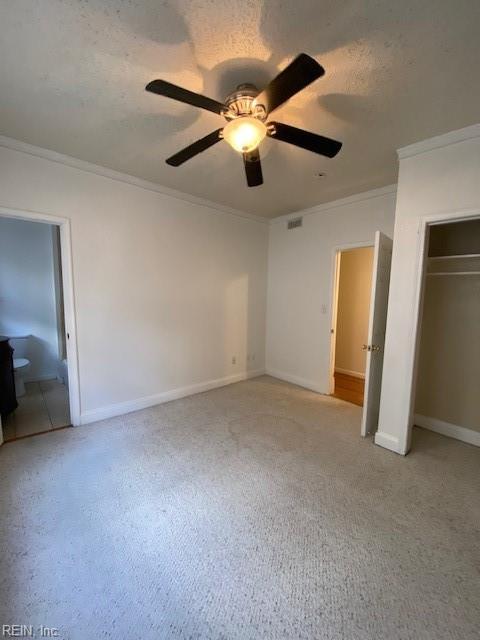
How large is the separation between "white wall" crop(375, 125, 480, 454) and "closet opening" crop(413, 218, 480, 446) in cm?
40

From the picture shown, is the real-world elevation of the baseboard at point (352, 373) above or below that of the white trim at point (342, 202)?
below

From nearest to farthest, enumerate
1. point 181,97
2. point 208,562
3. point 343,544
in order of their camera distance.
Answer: point 181,97 < point 208,562 < point 343,544

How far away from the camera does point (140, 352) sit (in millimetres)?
3293

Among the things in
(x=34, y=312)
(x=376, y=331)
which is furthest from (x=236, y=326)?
(x=34, y=312)

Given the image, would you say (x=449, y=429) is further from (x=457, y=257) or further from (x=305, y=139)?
(x=305, y=139)

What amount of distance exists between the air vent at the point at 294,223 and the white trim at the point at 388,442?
2994 mm

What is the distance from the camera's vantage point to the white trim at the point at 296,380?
4035 mm

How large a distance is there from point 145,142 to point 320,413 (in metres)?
3.33

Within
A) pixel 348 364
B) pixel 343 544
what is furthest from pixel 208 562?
pixel 348 364

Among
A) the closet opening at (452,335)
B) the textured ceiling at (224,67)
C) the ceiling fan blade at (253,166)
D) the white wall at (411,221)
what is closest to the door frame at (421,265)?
the white wall at (411,221)

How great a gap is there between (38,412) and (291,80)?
3.92 m

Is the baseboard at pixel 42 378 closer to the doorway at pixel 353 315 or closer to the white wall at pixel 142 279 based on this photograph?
the white wall at pixel 142 279

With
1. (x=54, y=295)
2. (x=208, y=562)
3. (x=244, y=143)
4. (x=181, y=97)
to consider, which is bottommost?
(x=208, y=562)

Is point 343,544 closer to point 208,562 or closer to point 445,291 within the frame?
point 208,562
